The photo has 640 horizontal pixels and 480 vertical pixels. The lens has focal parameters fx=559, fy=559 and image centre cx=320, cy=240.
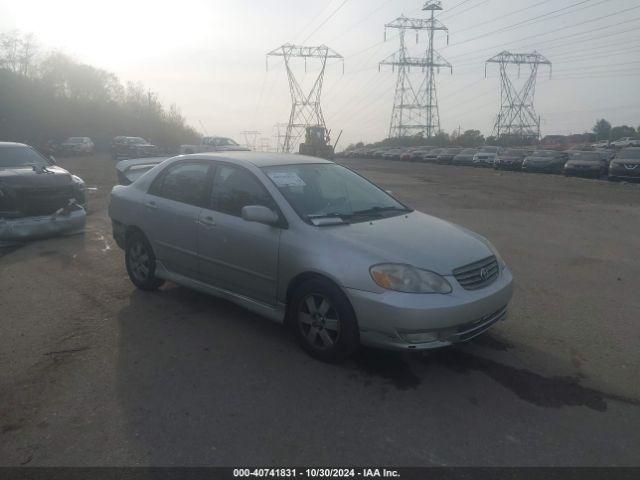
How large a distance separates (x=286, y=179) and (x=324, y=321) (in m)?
1.42

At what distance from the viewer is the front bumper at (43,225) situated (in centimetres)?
841

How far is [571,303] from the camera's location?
233 inches

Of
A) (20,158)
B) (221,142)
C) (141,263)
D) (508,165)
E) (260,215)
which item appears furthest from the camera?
(508,165)

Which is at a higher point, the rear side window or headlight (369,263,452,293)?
the rear side window

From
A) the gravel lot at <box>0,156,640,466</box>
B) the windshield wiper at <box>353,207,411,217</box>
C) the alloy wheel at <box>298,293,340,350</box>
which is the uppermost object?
the windshield wiper at <box>353,207,411,217</box>

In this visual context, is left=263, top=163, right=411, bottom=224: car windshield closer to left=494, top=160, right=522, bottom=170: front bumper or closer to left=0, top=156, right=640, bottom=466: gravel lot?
left=0, top=156, right=640, bottom=466: gravel lot

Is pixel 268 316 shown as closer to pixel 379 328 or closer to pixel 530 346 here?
pixel 379 328

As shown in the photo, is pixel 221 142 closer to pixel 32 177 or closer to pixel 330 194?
pixel 32 177

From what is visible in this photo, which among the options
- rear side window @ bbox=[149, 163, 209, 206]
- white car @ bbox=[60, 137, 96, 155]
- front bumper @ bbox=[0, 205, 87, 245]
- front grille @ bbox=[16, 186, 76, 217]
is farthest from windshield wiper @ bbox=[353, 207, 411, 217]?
white car @ bbox=[60, 137, 96, 155]

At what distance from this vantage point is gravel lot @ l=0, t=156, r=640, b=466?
126 inches

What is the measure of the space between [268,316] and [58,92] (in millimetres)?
59851

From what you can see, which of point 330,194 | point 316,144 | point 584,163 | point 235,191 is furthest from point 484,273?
point 316,144

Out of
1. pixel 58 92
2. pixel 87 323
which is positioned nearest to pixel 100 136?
pixel 58 92

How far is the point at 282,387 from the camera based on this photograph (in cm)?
394
